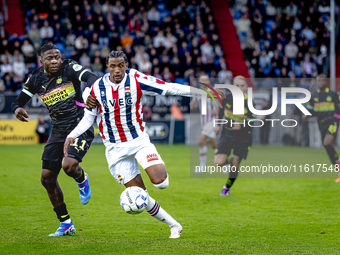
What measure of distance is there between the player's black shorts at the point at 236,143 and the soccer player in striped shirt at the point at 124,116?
3331 millimetres

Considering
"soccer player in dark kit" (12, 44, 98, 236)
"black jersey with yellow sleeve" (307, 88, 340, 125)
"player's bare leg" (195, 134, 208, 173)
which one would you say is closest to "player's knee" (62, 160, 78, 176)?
"soccer player in dark kit" (12, 44, 98, 236)

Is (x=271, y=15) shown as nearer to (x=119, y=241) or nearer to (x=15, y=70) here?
(x=15, y=70)

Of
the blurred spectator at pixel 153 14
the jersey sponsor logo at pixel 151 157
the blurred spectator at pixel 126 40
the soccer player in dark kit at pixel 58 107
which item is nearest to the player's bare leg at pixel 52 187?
the soccer player in dark kit at pixel 58 107

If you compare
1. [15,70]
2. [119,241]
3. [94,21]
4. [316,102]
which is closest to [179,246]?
[119,241]

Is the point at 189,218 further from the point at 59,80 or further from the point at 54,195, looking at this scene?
the point at 59,80

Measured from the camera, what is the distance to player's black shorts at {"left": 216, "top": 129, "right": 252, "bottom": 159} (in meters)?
8.48

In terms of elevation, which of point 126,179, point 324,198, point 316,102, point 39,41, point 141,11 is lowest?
point 324,198

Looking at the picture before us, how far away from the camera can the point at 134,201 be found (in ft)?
16.1

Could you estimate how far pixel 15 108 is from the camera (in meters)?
5.92

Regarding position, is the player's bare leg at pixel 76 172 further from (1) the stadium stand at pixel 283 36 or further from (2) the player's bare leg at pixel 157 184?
(1) the stadium stand at pixel 283 36

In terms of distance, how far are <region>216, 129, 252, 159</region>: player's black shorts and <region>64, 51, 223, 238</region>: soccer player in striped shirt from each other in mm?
3331

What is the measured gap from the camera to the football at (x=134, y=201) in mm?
4918

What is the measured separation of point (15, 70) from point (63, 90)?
14.0 meters

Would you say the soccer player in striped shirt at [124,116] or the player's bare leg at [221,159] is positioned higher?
the soccer player in striped shirt at [124,116]
